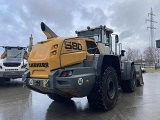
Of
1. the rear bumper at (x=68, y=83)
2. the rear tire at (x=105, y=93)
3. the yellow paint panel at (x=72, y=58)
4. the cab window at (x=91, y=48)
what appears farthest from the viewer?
the cab window at (x=91, y=48)

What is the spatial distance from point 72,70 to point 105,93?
48.4 inches

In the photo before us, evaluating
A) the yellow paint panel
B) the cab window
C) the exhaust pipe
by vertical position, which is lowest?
the yellow paint panel

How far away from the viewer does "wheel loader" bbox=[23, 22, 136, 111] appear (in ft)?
17.9

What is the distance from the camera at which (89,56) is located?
20.1 feet

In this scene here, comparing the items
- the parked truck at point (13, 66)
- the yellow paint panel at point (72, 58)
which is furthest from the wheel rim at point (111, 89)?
the parked truck at point (13, 66)

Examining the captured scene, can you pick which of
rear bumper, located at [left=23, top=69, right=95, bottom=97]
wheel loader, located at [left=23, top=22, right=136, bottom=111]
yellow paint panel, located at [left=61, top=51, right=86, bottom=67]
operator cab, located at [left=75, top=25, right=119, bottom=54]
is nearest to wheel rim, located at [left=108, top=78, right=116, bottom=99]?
wheel loader, located at [left=23, top=22, right=136, bottom=111]

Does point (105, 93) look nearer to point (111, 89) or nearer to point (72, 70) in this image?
point (111, 89)

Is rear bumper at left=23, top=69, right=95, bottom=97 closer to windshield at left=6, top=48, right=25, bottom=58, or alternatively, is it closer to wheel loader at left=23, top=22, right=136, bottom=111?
wheel loader at left=23, top=22, right=136, bottom=111

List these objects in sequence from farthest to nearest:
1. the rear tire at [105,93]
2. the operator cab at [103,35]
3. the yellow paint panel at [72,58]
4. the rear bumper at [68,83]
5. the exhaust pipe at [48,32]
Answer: the operator cab at [103,35], the exhaust pipe at [48,32], the rear tire at [105,93], the yellow paint panel at [72,58], the rear bumper at [68,83]

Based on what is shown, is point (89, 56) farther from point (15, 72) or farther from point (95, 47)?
point (15, 72)

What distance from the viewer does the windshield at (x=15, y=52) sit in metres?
13.0

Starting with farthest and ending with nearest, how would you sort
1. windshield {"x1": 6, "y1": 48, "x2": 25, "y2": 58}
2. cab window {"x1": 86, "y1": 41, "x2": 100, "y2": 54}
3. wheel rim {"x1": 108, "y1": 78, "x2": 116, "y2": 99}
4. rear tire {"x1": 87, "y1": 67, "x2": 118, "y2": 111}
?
1. windshield {"x1": 6, "y1": 48, "x2": 25, "y2": 58}
2. wheel rim {"x1": 108, "y1": 78, "x2": 116, "y2": 99}
3. cab window {"x1": 86, "y1": 41, "x2": 100, "y2": 54}
4. rear tire {"x1": 87, "y1": 67, "x2": 118, "y2": 111}

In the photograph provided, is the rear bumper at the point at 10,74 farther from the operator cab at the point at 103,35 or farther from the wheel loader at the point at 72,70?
the wheel loader at the point at 72,70

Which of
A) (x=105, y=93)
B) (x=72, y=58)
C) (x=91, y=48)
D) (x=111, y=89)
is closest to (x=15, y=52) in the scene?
(x=91, y=48)
